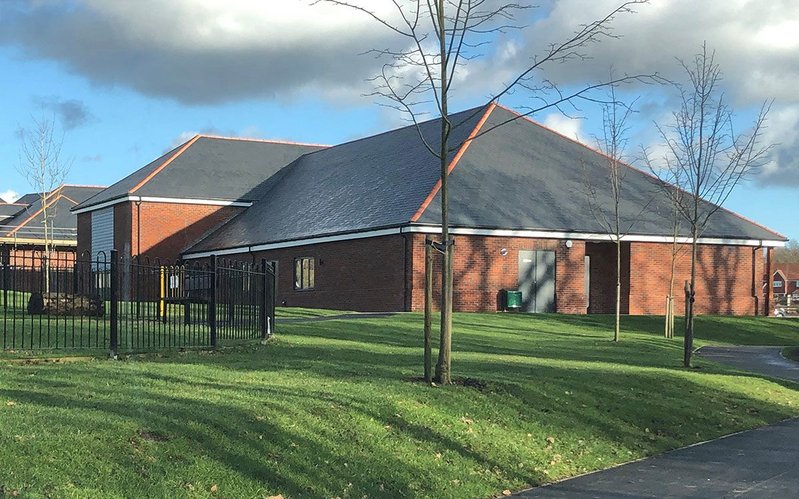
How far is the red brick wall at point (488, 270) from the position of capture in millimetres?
32500

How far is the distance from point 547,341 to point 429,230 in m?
8.61

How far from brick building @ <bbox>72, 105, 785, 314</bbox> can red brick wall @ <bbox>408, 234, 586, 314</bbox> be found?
0.16ft

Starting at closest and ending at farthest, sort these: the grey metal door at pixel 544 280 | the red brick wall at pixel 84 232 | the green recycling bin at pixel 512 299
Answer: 1. the green recycling bin at pixel 512 299
2. the grey metal door at pixel 544 280
3. the red brick wall at pixel 84 232

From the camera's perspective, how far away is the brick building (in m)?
33.5

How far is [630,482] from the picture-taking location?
957 centimetres

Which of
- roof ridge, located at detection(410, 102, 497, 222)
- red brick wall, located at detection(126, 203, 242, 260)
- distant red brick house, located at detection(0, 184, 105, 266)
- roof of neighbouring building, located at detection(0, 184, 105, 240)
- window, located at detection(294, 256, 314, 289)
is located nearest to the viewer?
roof ridge, located at detection(410, 102, 497, 222)

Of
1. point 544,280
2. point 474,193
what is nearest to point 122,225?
point 474,193

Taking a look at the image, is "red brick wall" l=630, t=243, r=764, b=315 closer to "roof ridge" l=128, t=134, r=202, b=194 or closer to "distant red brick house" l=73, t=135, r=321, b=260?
"distant red brick house" l=73, t=135, r=321, b=260

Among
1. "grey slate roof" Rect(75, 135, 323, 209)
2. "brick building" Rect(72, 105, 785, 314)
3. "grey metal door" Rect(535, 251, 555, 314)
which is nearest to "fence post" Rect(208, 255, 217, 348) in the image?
"brick building" Rect(72, 105, 785, 314)

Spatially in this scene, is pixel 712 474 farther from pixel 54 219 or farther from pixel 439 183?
pixel 54 219

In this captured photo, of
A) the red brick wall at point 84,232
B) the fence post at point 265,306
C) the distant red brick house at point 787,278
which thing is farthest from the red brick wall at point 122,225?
the distant red brick house at point 787,278

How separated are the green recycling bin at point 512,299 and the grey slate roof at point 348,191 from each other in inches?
188

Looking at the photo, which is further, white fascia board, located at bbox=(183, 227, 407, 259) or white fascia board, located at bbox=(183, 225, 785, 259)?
white fascia board, located at bbox=(183, 227, 407, 259)

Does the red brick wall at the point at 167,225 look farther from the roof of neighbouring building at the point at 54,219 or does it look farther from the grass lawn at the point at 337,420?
the grass lawn at the point at 337,420
